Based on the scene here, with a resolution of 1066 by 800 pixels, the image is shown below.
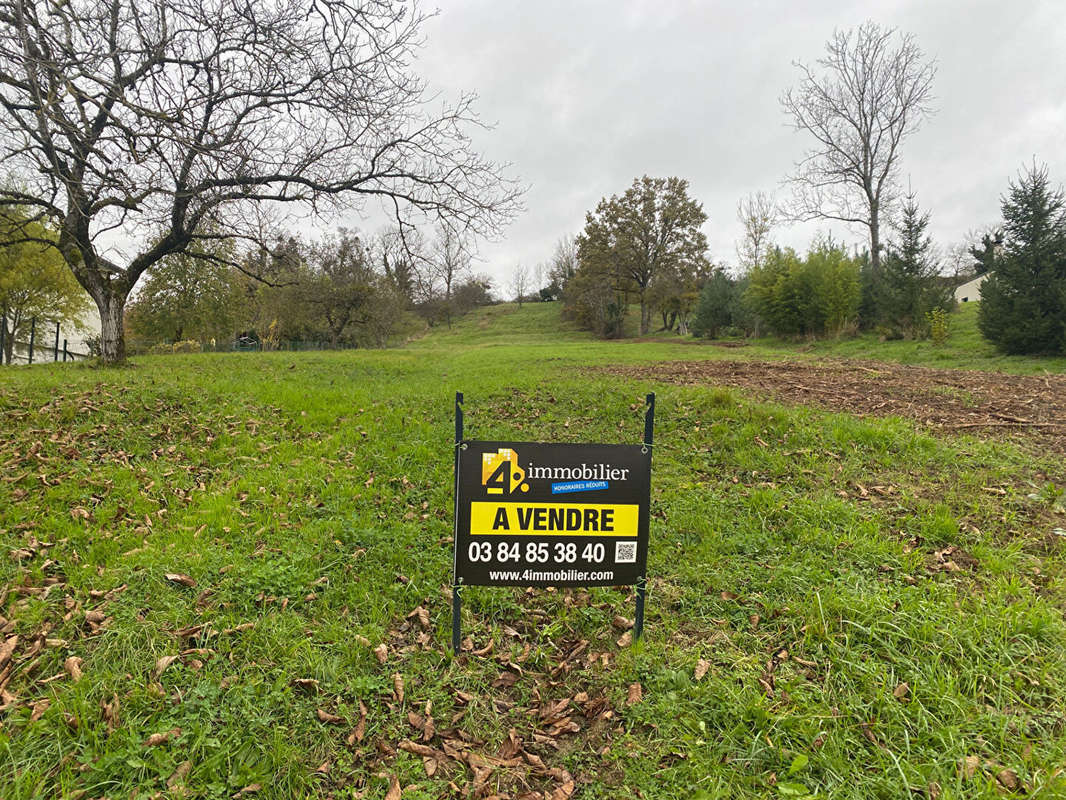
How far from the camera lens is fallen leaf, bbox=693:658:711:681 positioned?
256cm

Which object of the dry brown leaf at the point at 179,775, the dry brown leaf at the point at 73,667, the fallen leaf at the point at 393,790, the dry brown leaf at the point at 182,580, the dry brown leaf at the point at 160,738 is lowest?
the fallen leaf at the point at 393,790

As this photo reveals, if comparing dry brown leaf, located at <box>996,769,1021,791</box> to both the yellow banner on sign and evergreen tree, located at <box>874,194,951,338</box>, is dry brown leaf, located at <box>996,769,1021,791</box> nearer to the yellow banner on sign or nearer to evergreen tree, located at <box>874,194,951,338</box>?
the yellow banner on sign

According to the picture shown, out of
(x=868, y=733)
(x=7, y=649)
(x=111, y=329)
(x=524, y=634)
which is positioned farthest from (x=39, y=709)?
(x=111, y=329)

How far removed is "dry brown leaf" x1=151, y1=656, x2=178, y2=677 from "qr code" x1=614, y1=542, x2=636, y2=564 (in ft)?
8.10

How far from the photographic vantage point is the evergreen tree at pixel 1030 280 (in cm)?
1335

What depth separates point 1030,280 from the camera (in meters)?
14.0

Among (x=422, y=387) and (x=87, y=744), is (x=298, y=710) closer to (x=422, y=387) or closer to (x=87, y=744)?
(x=87, y=744)

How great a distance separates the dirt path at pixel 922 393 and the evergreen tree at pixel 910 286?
1065cm

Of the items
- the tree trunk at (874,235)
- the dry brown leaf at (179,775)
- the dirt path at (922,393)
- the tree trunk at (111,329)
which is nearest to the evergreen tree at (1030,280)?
the dirt path at (922,393)

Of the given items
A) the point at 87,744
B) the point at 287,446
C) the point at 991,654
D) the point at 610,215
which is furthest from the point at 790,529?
the point at 610,215

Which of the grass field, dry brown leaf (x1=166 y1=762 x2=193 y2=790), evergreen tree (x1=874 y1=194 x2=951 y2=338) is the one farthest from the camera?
evergreen tree (x1=874 y1=194 x2=951 y2=338)

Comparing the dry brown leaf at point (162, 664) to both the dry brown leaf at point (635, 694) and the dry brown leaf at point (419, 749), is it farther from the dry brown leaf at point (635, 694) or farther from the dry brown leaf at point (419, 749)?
the dry brown leaf at point (635, 694)

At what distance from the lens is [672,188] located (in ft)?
126

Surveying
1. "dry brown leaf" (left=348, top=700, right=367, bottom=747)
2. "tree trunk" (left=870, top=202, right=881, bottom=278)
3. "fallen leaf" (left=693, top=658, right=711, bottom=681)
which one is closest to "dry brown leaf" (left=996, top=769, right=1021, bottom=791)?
"fallen leaf" (left=693, top=658, right=711, bottom=681)
